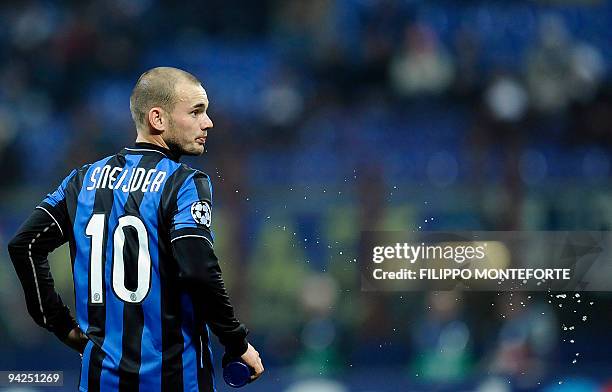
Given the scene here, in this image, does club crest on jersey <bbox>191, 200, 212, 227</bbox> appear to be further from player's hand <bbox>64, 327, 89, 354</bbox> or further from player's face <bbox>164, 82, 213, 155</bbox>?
player's hand <bbox>64, 327, 89, 354</bbox>

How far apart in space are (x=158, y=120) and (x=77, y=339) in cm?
57

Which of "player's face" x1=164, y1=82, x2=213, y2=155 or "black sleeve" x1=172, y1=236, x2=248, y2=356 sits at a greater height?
"player's face" x1=164, y1=82, x2=213, y2=155

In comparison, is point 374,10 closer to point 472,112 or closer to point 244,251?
point 472,112

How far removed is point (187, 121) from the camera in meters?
2.16

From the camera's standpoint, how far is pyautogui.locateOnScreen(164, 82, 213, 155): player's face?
2.15 meters

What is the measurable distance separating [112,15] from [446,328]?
2442 mm

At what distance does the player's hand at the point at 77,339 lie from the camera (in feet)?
7.45

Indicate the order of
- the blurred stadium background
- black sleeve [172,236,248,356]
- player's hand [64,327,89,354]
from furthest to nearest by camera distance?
the blurred stadium background
player's hand [64,327,89,354]
black sleeve [172,236,248,356]

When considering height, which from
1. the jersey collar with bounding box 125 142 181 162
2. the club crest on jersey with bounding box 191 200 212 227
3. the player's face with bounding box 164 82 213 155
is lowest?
the club crest on jersey with bounding box 191 200 212 227

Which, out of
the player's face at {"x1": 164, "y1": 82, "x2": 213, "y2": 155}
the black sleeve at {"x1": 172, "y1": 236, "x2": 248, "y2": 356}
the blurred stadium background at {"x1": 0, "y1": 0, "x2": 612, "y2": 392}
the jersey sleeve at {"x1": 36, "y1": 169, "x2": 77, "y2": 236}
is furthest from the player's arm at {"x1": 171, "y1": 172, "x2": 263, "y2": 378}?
the blurred stadium background at {"x1": 0, "y1": 0, "x2": 612, "y2": 392}

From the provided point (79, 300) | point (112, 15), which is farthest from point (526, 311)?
point (79, 300)

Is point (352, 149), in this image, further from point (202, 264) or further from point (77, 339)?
point (202, 264)

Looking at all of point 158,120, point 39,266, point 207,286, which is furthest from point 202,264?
point 39,266

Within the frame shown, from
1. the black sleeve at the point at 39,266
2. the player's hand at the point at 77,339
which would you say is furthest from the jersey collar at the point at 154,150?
the player's hand at the point at 77,339
